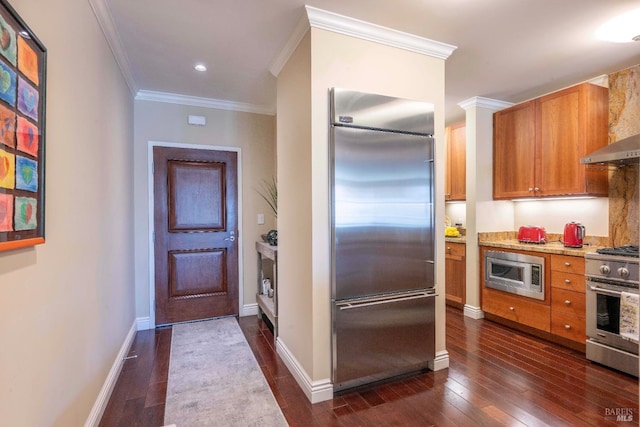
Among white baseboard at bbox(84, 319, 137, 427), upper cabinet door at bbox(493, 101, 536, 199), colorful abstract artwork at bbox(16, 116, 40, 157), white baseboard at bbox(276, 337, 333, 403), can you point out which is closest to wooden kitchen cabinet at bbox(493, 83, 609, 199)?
upper cabinet door at bbox(493, 101, 536, 199)

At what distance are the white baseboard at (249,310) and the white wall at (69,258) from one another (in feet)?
4.87

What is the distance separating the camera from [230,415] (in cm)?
196

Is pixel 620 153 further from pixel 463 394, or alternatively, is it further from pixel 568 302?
pixel 463 394

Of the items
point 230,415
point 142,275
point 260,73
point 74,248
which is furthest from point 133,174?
point 230,415

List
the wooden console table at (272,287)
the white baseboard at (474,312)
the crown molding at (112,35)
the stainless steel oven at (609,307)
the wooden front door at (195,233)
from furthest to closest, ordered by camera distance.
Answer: the white baseboard at (474,312)
the wooden front door at (195,233)
the wooden console table at (272,287)
the stainless steel oven at (609,307)
the crown molding at (112,35)

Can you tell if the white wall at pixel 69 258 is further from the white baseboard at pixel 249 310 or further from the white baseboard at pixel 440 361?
the white baseboard at pixel 440 361

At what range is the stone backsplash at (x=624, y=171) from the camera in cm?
295

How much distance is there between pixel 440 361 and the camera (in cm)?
255

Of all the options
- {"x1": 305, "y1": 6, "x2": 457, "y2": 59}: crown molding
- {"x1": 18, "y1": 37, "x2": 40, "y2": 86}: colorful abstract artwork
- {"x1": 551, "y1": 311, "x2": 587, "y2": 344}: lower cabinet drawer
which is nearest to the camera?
{"x1": 18, "y1": 37, "x2": 40, "y2": 86}: colorful abstract artwork

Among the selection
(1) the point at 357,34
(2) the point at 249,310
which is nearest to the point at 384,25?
Answer: (1) the point at 357,34

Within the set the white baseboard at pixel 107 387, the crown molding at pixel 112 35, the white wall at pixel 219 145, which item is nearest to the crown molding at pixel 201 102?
the white wall at pixel 219 145

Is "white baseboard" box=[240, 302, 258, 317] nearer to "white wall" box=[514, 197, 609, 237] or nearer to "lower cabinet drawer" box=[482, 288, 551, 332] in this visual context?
"lower cabinet drawer" box=[482, 288, 551, 332]

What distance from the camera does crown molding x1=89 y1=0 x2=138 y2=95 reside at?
1937 millimetres

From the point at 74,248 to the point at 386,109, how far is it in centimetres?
209
